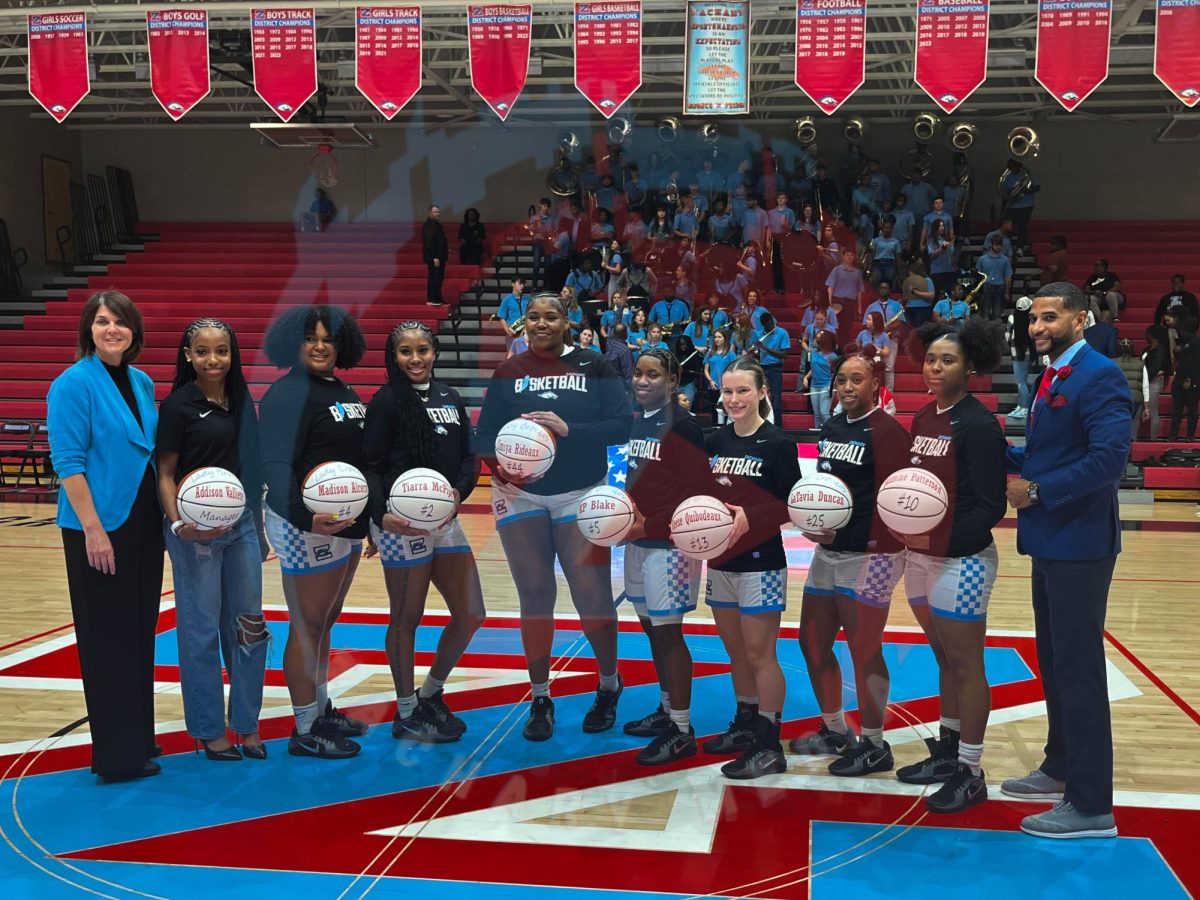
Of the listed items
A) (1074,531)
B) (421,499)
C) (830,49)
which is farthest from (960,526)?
(830,49)

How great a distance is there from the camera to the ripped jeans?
11.5 ft

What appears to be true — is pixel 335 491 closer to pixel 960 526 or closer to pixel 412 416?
pixel 412 416

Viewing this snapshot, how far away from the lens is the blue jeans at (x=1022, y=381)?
436 centimetres

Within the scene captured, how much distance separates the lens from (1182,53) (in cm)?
754

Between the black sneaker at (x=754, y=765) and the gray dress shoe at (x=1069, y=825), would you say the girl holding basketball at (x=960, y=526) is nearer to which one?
the gray dress shoe at (x=1069, y=825)

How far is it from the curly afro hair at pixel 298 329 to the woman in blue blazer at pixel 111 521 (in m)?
0.49

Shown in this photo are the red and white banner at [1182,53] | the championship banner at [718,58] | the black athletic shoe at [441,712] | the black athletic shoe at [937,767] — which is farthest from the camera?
the red and white banner at [1182,53]

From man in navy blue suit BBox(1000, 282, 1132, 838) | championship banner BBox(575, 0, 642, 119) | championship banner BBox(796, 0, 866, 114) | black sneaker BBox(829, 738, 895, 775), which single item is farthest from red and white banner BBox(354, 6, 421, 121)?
black sneaker BBox(829, 738, 895, 775)

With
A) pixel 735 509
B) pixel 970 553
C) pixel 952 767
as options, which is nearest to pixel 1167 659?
pixel 952 767

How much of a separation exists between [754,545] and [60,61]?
27.0ft

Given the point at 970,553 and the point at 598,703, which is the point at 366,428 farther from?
the point at 970,553

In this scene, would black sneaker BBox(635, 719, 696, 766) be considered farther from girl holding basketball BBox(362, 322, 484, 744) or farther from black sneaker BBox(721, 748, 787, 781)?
girl holding basketball BBox(362, 322, 484, 744)

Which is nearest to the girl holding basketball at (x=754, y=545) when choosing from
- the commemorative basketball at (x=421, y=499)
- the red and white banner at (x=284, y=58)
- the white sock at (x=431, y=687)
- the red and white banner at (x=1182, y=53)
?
the commemorative basketball at (x=421, y=499)

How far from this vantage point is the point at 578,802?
326 cm
